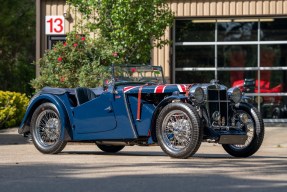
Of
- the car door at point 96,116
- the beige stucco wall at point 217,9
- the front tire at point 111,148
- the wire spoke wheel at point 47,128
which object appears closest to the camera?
the car door at point 96,116

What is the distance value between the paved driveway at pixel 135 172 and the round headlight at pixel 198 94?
2.83 ft

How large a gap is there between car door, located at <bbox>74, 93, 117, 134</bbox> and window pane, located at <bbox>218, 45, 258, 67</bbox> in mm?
11997

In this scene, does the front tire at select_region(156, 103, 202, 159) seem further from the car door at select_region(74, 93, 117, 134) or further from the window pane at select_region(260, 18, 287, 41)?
the window pane at select_region(260, 18, 287, 41)

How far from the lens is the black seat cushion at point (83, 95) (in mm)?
14453

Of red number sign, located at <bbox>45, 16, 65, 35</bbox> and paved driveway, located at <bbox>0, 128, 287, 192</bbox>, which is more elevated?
red number sign, located at <bbox>45, 16, 65, 35</bbox>

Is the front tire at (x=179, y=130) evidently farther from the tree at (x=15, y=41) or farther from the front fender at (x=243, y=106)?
the tree at (x=15, y=41)

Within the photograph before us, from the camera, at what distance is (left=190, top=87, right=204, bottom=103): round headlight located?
43.0ft

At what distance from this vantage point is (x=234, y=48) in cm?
2578

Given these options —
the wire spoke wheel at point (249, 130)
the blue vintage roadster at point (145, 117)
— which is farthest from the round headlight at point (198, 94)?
the wire spoke wheel at point (249, 130)

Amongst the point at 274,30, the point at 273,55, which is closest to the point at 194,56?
the point at 273,55

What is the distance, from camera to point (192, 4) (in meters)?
25.6

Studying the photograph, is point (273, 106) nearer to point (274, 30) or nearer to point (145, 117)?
point (274, 30)

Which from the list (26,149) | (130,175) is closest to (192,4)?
(26,149)

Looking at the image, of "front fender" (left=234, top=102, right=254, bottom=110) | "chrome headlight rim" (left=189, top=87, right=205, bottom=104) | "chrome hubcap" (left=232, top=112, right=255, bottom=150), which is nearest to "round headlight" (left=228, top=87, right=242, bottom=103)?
"front fender" (left=234, top=102, right=254, bottom=110)
